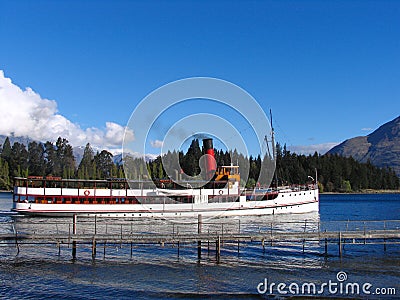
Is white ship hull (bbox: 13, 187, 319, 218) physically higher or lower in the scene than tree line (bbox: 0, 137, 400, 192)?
lower

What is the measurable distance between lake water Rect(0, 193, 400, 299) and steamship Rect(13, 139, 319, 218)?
87.6 feet

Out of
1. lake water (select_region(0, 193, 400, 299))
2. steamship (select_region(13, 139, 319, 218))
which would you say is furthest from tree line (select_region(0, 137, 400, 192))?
lake water (select_region(0, 193, 400, 299))

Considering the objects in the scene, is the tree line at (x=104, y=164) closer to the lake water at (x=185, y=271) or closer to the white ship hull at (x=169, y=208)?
the white ship hull at (x=169, y=208)

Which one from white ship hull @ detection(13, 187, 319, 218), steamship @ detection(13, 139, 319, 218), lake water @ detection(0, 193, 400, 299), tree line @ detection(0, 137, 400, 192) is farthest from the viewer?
tree line @ detection(0, 137, 400, 192)

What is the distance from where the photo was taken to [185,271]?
105 feet

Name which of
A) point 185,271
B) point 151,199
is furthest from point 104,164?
point 185,271

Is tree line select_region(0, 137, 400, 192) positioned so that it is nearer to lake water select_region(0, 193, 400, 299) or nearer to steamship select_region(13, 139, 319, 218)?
steamship select_region(13, 139, 319, 218)

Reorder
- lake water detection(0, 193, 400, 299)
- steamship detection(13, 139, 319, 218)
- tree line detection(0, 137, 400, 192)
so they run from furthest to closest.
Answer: tree line detection(0, 137, 400, 192), steamship detection(13, 139, 319, 218), lake water detection(0, 193, 400, 299)

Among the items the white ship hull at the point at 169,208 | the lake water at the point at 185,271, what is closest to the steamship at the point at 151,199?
the white ship hull at the point at 169,208

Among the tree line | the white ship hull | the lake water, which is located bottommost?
the lake water

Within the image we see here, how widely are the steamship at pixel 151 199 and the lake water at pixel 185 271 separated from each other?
2669 cm

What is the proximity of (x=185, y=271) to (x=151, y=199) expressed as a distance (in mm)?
38905

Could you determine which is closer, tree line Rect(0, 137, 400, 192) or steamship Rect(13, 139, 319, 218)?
steamship Rect(13, 139, 319, 218)

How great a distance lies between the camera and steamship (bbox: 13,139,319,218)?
67.4 metres
